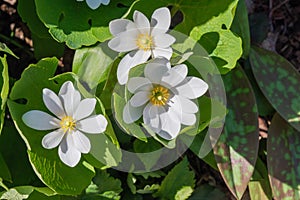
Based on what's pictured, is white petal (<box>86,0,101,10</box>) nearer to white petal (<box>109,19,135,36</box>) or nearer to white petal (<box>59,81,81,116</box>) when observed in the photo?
white petal (<box>109,19,135,36</box>)

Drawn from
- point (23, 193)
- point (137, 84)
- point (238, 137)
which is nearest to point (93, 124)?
point (137, 84)

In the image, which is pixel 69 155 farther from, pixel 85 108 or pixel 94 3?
pixel 94 3

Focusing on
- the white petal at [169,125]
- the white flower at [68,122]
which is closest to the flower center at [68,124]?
the white flower at [68,122]

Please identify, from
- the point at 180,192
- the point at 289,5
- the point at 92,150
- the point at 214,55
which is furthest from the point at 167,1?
the point at 289,5

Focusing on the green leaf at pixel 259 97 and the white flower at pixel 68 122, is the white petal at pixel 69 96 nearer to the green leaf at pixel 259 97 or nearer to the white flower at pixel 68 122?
the white flower at pixel 68 122

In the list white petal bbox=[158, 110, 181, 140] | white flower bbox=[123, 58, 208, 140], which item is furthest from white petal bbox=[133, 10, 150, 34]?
white petal bbox=[158, 110, 181, 140]

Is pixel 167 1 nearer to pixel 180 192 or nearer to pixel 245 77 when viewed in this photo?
pixel 245 77
